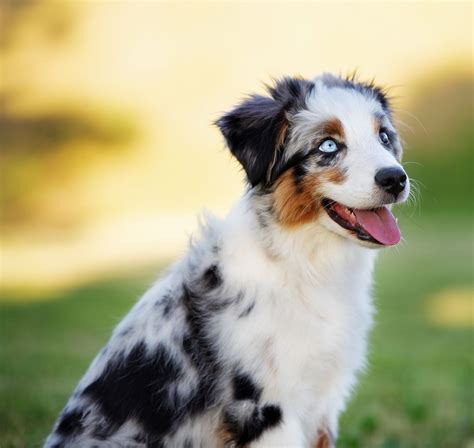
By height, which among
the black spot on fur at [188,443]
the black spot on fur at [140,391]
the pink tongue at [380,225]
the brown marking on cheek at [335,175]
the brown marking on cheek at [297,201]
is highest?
the brown marking on cheek at [335,175]

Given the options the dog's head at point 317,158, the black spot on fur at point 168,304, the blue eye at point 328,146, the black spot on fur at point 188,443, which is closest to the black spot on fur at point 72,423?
the black spot on fur at point 188,443

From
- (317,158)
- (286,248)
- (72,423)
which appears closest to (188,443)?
(72,423)

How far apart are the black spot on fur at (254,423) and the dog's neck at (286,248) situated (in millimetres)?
688

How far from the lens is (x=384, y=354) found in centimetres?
1009

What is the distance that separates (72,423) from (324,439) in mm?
1343

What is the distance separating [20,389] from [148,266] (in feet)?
28.2

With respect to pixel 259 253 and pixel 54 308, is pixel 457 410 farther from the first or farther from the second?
pixel 54 308

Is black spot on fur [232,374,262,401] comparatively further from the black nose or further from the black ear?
the black nose

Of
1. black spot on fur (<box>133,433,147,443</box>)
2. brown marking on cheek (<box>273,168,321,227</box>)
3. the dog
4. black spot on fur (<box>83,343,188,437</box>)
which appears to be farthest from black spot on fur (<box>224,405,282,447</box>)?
brown marking on cheek (<box>273,168,321,227</box>)

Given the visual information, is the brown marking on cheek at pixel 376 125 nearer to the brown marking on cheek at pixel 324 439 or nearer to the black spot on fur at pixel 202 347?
the black spot on fur at pixel 202 347

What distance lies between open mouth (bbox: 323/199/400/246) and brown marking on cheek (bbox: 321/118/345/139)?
13.8 inches

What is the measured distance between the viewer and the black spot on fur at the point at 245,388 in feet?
13.7

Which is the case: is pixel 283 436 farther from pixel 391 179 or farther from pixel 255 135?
pixel 255 135

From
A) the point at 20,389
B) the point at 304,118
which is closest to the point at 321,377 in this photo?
the point at 304,118
